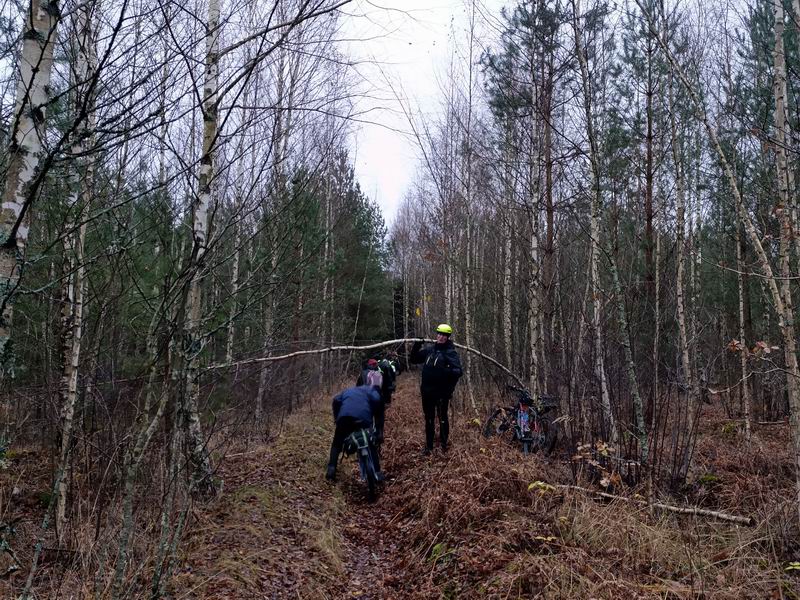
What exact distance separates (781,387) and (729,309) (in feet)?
14.8

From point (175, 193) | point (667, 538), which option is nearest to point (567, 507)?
point (667, 538)

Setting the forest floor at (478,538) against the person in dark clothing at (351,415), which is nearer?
the forest floor at (478,538)

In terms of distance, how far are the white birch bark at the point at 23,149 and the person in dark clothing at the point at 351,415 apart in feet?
14.6

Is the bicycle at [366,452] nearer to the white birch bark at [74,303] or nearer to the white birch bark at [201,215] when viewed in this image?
the white birch bark at [201,215]

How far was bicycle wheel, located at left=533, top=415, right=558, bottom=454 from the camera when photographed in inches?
269

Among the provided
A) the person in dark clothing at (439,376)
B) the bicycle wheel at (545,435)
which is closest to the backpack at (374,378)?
the person in dark clothing at (439,376)

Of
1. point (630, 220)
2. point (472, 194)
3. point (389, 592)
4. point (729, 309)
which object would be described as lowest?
point (389, 592)

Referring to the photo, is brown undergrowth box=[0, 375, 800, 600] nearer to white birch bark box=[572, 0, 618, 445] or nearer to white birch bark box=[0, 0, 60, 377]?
white birch bark box=[572, 0, 618, 445]

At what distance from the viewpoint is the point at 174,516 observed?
454cm

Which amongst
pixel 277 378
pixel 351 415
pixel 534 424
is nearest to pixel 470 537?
pixel 351 415

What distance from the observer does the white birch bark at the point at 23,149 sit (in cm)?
188

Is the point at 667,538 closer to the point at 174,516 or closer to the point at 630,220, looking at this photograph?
the point at 174,516

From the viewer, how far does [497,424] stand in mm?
8742

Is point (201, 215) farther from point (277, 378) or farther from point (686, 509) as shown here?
point (277, 378)
